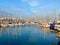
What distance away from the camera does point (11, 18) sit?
3977mm

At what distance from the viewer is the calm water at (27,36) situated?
12.4 ft

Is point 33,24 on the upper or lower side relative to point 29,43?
upper

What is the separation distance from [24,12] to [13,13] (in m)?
0.25

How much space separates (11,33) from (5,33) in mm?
133

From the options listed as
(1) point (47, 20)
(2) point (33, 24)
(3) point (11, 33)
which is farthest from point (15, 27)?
(1) point (47, 20)

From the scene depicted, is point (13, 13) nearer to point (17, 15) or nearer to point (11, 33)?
point (17, 15)

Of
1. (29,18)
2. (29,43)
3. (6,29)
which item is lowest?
(29,43)

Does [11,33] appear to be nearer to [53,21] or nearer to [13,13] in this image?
[13,13]

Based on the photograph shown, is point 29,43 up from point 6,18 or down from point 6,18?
down

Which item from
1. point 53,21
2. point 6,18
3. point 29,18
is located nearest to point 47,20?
point 53,21

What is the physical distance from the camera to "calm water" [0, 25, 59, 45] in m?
3.77

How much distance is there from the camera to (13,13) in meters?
3.88

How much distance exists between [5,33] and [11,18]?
0.37 m

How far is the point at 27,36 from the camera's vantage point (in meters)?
3.81
